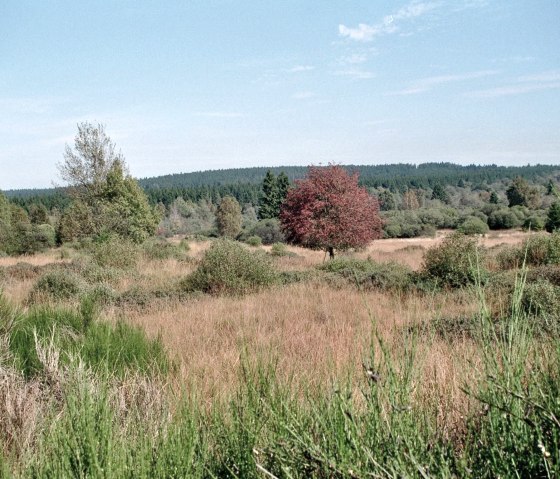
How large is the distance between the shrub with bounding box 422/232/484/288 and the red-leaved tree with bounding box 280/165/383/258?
890 centimetres

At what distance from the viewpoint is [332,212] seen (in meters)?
21.9

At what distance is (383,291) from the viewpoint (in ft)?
38.6

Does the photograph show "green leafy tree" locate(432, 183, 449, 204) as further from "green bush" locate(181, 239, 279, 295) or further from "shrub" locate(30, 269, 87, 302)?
"shrub" locate(30, 269, 87, 302)

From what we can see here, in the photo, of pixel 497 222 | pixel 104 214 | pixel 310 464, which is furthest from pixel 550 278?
pixel 497 222

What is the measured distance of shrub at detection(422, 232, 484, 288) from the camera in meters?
12.0

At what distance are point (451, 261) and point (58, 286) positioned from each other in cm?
954

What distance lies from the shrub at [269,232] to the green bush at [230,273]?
33846mm

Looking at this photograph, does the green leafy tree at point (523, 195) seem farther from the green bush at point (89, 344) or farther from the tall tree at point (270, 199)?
the green bush at point (89, 344)

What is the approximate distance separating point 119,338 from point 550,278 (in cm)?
884

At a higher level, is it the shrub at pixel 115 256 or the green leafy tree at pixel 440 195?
the green leafy tree at pixel 440 195

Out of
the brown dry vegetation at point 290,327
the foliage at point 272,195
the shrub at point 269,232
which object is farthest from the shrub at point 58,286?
the foliage at point 272,195

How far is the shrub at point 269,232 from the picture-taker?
48.8 metres

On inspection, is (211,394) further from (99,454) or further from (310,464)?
(310,464)

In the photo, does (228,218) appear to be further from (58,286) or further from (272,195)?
(58,286)
